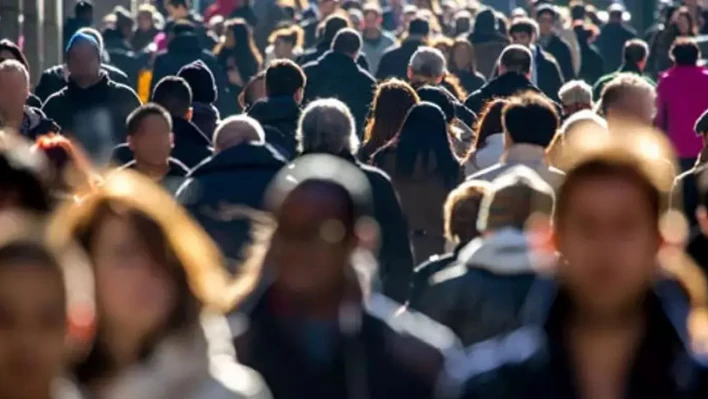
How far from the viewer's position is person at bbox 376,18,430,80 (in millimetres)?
19812

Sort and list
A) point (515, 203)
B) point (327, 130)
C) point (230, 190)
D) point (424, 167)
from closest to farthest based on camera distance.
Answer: point (515, 203), point (230, 190), point (327, 130), point (424, 167)

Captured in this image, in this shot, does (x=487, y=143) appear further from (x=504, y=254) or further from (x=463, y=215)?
(x=504, y=254)

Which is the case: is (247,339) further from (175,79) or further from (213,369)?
(175,79)

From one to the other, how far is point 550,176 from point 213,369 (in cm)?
541

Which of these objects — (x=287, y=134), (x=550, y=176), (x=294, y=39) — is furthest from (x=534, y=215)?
(x=294, y=39)

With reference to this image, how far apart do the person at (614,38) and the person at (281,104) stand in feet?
39.8

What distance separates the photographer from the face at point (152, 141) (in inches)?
398

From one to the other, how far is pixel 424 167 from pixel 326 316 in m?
6.15

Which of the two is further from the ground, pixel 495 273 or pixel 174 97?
pixel 495 273

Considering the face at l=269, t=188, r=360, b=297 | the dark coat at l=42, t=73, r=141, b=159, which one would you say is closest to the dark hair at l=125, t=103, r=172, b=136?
the dark coat at l=42, t=73, r=141, b=159

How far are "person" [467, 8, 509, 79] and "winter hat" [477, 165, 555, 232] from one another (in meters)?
13.7

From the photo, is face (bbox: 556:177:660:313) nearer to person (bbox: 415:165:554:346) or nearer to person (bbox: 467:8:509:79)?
person (bbox: 415:165:554:346)

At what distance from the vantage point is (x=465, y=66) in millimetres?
19312

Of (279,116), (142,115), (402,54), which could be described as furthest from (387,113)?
(402,54)
